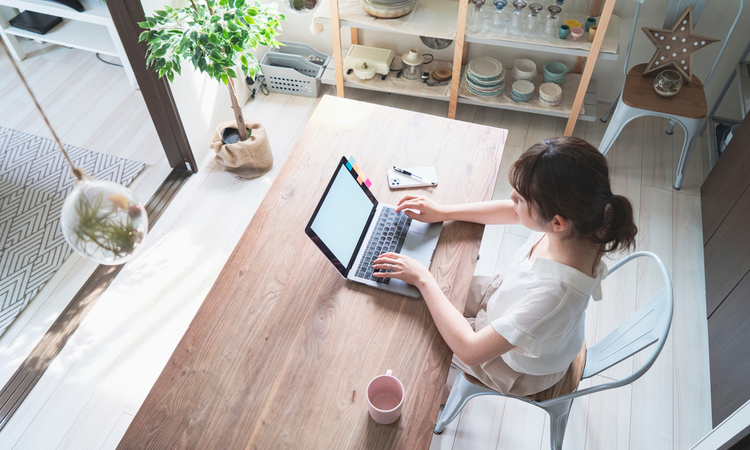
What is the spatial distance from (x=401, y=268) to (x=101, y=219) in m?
0.80

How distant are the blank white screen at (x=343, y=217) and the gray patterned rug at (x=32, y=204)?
1815 millimetres

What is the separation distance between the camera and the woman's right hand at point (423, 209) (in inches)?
60.9

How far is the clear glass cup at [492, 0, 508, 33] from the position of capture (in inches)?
105

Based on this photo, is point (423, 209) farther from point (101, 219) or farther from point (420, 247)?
point (101, 219)

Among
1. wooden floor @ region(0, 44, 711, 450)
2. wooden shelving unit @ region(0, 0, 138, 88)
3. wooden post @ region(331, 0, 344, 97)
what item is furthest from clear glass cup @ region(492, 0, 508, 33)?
wooden shelving unit @ region(0, 0, 138, 88)

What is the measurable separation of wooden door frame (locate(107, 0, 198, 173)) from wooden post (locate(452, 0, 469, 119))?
5.00 feet

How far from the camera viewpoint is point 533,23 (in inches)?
107

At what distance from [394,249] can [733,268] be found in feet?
5.14

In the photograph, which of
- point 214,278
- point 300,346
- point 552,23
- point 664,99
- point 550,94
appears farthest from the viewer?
point 550,94

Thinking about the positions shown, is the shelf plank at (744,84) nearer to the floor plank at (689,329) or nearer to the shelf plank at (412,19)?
the floor plank at (689,329)

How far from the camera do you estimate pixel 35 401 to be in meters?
2.05

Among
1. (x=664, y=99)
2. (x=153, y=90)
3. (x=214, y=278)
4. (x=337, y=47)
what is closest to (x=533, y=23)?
(x=664, y=99)

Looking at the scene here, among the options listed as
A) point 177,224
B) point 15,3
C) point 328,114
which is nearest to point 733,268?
point 328,114

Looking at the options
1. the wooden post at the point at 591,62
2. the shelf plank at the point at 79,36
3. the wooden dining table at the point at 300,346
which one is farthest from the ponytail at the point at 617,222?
the shelf plank at the point at 79,36
